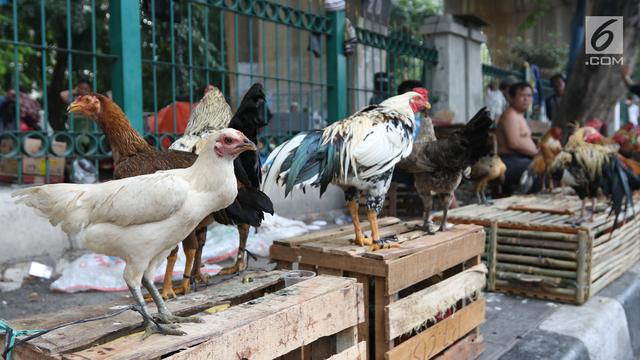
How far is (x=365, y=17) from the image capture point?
7.73 metres

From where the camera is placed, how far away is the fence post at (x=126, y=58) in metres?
4.47

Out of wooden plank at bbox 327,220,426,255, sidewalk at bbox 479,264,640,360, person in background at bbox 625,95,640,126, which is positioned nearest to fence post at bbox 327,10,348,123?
sidewalk at bbox 479,264,640,360

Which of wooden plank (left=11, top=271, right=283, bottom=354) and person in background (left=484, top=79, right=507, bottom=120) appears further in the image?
person in background (left=484, top=79, right=507, bottom=120)

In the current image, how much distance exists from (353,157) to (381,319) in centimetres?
73

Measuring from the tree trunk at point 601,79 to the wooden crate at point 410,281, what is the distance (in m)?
5.61

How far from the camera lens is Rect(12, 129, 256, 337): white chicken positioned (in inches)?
61.7

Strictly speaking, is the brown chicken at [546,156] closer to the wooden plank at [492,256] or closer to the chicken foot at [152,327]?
the wooden plank at [492,256]

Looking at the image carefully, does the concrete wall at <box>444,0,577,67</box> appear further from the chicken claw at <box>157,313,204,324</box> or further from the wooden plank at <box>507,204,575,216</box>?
the chicken claw at <box>157,313,204,324</box>

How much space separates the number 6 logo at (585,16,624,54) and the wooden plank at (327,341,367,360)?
7.33m

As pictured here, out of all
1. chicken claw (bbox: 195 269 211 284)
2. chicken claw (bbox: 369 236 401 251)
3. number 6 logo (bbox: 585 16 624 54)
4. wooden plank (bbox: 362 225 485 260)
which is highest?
number 6 logo (bbox: 585 16 624 54)

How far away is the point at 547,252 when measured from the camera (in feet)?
12.2

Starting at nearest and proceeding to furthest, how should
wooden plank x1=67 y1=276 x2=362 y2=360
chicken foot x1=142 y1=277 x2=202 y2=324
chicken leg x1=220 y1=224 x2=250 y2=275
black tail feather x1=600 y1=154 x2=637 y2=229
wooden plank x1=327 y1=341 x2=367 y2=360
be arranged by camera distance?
wooden plank x1=67 y1=276 x2=362 y2=360, chicken foot x1=142 y1=277 x2=202 y2=324, wooden plank x1=327 y1=341 x2=367 y2=360, chicken leg x1=220 y1=224 x2=250 y2=275, black tail feather x1=600 y1=154 x2=637 y2=229

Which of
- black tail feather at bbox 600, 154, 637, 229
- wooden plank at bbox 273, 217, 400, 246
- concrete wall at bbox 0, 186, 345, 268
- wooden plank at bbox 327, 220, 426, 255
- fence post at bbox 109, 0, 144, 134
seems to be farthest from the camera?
fence post at bbox 109, 0, 144, 134

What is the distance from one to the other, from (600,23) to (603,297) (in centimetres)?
541
